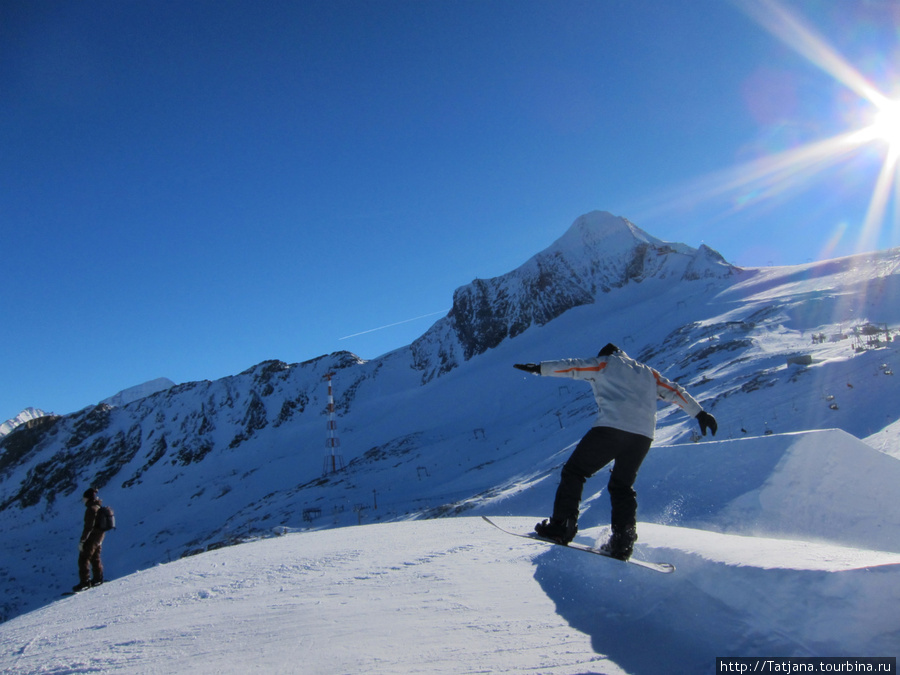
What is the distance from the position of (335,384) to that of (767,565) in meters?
77.8

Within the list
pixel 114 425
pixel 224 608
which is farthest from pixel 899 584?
pixel 114 425

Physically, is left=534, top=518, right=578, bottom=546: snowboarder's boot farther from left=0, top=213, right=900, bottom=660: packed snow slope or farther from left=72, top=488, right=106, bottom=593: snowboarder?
left=72, top=488, right=106, bottom=593: snowboarder

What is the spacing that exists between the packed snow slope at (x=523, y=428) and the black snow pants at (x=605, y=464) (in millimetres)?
630

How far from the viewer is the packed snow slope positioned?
550cm

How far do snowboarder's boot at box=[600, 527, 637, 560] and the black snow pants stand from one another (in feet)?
0.56

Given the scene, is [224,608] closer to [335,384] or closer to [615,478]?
[615,478]

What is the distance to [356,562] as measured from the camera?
4.92 m

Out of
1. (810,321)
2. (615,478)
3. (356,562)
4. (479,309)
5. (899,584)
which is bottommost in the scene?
(356,562)

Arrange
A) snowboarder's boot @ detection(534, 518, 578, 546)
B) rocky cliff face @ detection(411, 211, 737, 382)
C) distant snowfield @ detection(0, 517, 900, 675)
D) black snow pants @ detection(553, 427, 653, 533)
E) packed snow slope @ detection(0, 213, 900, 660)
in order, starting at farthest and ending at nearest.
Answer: rocky cliff face @ detection(411, 211, 737, 382)
packed snow slope @ detection(0, 213, 900, 660)
snowboarder's boot @ detection(534, 518, 578, 546)
black snow pants @ detection(553, 427, 653, 533)
distant snowfield @ detection(0, 517, 900, 675)

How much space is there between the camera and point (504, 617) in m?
3.14

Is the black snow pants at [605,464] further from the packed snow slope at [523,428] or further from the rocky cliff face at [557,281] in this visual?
the rocky cliff face at [557,281]

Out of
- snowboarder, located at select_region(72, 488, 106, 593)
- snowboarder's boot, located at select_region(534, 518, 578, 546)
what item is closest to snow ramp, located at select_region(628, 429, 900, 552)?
snowboarder's boot, located at select_region(534, 518, 578, 546)

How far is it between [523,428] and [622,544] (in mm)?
28936

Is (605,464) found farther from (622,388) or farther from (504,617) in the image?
(504,617)
